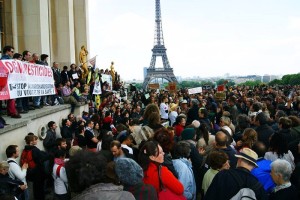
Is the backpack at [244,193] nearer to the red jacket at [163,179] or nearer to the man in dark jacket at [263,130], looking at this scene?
the red jacket at [163,179]

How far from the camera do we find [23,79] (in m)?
9.00

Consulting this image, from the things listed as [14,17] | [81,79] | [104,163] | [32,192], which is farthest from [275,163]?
[14,17]

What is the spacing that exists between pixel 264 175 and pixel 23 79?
6.46 meters

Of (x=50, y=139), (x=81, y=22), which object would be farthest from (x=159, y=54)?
(x=50, y=139)

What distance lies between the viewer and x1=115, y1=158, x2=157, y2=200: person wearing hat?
3684 millimetres

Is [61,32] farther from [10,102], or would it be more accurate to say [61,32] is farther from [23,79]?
[10,102]

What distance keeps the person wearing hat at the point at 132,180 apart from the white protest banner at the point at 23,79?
5079mm

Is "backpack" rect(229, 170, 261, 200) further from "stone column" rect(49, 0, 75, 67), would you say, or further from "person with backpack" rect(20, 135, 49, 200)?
"stone column" rect(49, 0, 75, 67)

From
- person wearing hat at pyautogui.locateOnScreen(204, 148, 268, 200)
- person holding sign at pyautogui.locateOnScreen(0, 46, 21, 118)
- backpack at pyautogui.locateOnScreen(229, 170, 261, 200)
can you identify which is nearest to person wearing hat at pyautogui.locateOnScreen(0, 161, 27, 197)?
person wearing hat at pyautogui.locateOnScreen(204, 148, 268, 200)

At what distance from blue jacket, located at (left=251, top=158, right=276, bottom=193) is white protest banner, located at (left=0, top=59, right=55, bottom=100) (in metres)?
5.58

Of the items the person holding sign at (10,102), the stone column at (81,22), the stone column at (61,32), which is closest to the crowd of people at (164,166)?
the person holding sign at (10,102)

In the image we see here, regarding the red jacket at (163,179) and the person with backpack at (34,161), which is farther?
the person with backpack at (34,161)

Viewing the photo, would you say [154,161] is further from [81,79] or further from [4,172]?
[81,79]

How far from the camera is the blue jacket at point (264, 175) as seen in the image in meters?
4.85
